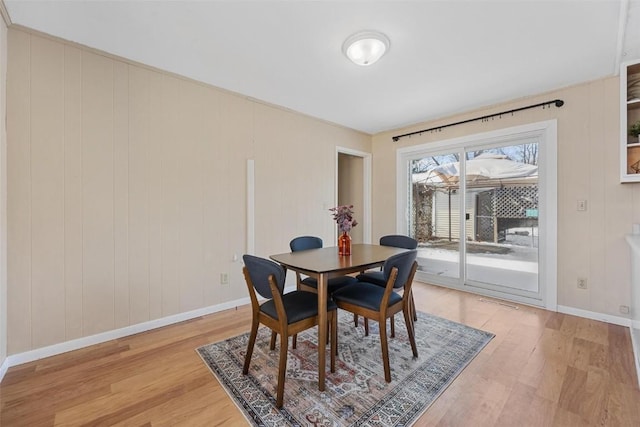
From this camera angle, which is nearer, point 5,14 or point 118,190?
point 5,14

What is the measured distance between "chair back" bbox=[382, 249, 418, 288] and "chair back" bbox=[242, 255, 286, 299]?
2.28 ft

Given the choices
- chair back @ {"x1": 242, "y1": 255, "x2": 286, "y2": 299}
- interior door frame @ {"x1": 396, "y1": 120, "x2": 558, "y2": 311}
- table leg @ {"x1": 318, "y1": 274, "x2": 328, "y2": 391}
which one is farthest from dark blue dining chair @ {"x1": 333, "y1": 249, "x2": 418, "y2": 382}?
interior door frame @ {"x1": 396, "y1": 120, "x2": 558, "y2": 311}

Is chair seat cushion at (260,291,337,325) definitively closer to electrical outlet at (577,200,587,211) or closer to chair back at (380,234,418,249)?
chair back at (380,234,418,249)

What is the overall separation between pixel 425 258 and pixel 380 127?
2238 millimetres

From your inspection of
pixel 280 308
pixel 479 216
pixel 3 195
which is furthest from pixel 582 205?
pixel 3 195

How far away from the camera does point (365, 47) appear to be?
215cm

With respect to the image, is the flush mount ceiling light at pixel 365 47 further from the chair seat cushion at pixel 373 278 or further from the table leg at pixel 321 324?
the chair seat cushion at pixel 373 278

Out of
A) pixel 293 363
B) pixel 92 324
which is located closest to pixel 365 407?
pixel 293 363

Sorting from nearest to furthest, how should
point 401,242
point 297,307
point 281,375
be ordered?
point 281,375
point 297,307
point 401,242

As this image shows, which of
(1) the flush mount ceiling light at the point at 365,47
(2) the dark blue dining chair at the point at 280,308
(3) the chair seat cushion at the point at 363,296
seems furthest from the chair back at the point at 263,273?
(1) the flush mount ceiling light at the point at 365,47

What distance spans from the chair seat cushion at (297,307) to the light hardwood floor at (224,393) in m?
0.56

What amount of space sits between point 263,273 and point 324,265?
451 millimetres

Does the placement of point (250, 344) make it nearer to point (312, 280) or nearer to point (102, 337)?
point (312, 280)

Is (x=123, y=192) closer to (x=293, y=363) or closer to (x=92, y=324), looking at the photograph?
(x=92, y=324)
